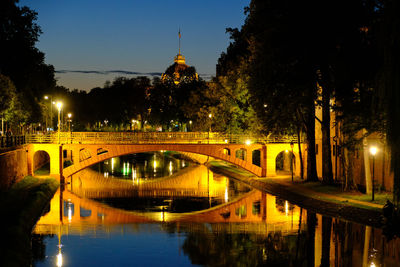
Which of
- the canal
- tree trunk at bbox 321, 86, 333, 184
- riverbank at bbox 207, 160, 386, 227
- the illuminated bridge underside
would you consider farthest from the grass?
the illuminated bridge underside

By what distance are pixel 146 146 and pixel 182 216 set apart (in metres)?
19.0

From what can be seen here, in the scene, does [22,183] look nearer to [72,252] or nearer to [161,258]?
[72,252]

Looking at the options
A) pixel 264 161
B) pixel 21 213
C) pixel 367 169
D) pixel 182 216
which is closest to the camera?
pixel 21 213

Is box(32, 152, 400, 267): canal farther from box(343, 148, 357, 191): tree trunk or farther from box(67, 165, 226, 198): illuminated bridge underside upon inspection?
box(343, 148, 357, 191): tree trunk

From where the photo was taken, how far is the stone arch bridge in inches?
2036

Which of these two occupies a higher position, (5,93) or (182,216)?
(5,93)

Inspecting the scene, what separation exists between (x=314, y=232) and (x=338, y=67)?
30.6 feet

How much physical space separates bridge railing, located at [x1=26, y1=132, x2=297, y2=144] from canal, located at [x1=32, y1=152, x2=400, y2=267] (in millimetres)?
6958

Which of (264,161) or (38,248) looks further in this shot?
(264,161)

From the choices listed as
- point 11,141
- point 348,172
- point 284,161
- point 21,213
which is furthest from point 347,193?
point 11,141

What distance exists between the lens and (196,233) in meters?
28.7

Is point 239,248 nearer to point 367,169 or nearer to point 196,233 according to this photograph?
point 196,233

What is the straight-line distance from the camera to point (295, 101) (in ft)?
125

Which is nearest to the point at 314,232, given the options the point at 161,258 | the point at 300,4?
the point at 161,258
